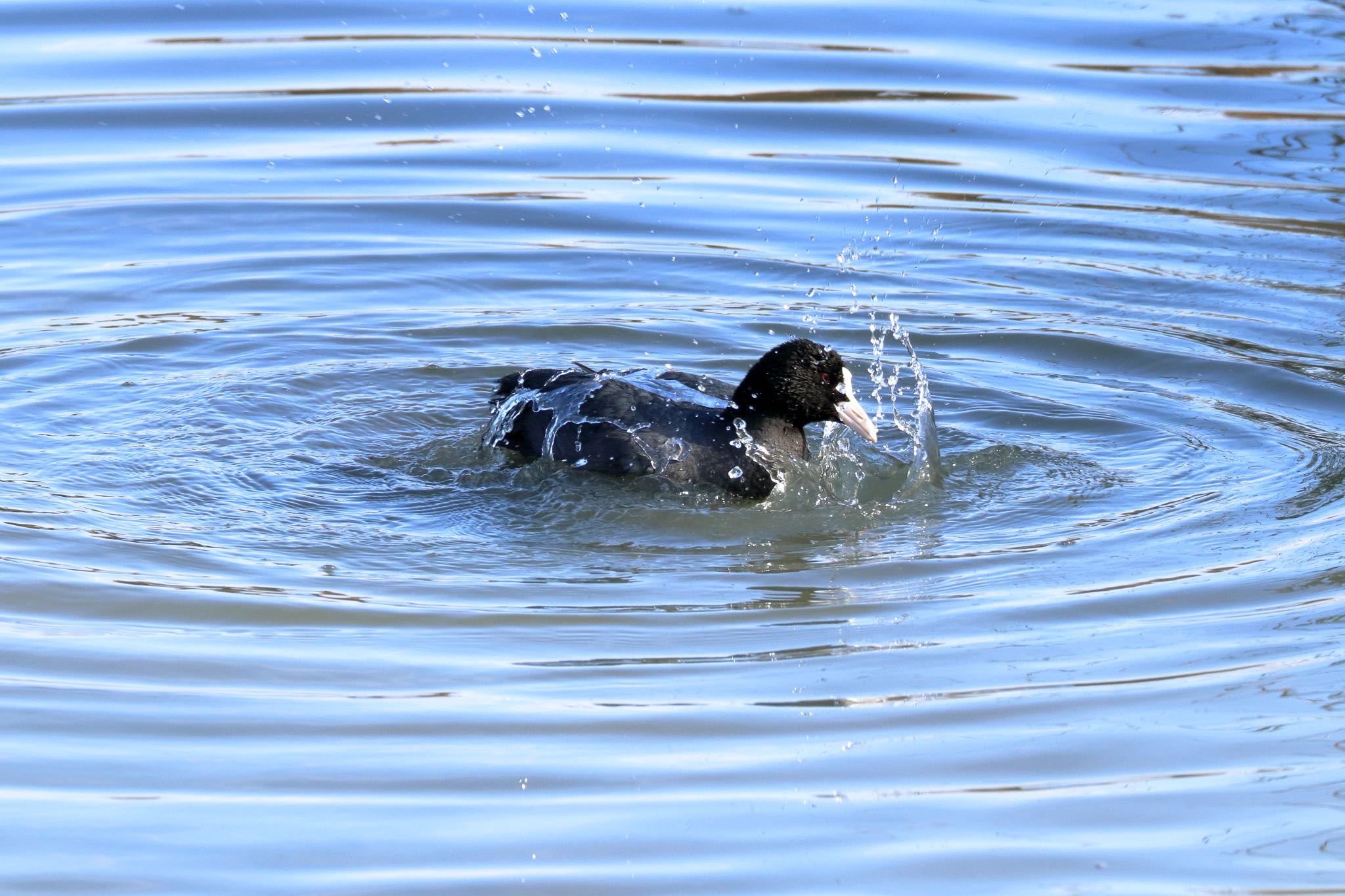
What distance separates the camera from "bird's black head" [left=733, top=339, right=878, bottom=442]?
696cm

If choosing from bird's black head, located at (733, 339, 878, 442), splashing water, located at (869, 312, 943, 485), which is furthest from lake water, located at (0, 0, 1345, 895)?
bird's black head, located at (733, 339, 878, 442)

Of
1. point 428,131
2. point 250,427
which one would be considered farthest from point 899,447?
point 428,131

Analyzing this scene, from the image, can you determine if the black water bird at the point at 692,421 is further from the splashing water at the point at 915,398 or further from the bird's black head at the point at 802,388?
the splashing water at the point at 915,398

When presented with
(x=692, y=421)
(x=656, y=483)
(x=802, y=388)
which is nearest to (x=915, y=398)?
(x=802, y=388)

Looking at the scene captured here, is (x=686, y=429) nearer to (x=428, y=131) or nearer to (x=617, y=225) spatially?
(x=617, y=225)

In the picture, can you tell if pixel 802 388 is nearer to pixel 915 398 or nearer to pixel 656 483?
pixel 656 483

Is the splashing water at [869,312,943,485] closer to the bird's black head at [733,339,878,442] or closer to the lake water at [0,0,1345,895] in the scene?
the lake water at [0,0,1345,895]

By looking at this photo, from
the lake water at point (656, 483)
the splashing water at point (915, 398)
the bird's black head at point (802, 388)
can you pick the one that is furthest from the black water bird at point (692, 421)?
the splashing water at point (915, 398)

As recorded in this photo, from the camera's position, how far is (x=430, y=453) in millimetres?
7316

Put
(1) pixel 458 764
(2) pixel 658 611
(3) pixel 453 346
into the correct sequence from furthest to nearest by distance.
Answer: (3) pixel 453 346 → (2) pixel 658 611 → (1) pixel 458 764

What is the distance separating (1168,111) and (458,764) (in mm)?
9302

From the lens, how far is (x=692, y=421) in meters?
6.93

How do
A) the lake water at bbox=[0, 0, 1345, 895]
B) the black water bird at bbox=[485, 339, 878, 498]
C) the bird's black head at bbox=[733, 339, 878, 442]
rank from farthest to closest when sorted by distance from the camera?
the bird's black head at bbox=[733, 339, 878, 442] < the black water bird at bbox=[485, 339, 878, 498] < the lake water at bbox=[0, 0, 1345, 895]

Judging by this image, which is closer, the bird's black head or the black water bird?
the black water bird
